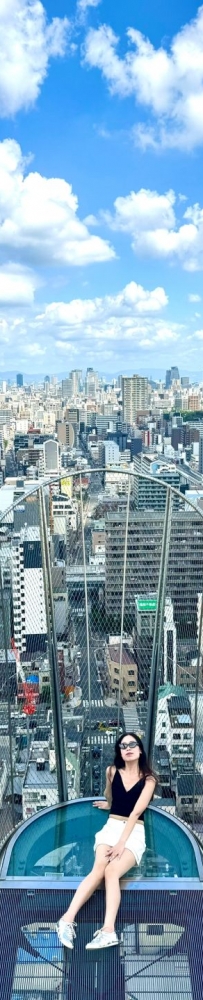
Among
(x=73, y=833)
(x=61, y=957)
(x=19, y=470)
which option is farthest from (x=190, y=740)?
(x=19, y=470)

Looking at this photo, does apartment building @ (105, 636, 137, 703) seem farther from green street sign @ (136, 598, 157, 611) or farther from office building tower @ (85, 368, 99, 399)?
office building tower @ (85, 368, 99, 399)

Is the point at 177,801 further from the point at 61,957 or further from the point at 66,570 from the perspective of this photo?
the point at 61,957

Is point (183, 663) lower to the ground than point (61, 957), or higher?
higher

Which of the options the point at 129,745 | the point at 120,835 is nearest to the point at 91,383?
the point at 129,745

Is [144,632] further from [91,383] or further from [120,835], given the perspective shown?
[91,383]

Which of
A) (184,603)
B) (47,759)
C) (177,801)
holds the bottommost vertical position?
(177,801)

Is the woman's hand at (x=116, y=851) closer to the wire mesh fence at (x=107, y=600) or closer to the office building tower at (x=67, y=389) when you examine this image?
the wire mesh fence at (x=107, y=600)

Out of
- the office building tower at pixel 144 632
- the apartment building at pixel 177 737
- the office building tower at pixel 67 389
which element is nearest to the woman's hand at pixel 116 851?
the office building tower at pixel 144 632
